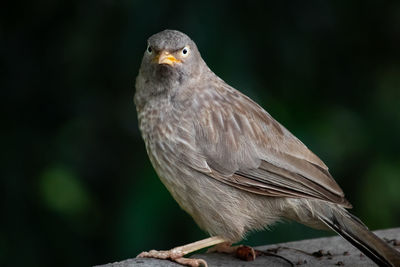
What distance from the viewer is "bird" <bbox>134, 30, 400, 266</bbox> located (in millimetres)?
5164

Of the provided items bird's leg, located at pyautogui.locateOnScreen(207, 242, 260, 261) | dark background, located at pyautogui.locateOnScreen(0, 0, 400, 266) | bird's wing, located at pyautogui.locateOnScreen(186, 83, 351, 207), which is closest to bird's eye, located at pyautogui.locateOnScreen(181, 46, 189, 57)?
bird's wing, located at pyautogui.locateOnScreen(186, 83, 351, 207)

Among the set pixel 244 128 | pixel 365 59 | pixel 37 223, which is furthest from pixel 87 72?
pixel 365 59

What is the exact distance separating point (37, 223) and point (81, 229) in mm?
437

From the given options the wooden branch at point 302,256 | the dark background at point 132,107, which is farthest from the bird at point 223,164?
the dark background at point 132,107

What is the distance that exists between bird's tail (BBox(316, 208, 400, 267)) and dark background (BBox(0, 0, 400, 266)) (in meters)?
0.98

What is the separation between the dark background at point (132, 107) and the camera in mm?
6082

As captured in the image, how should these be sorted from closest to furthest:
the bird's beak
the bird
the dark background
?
the bird < the bird's beak < the dark background

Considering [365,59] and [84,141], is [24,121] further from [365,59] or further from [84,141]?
[365,59]

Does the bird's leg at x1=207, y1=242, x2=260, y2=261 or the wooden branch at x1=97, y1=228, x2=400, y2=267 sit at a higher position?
the bird's leg at x1=207, y1=242, x2=260, y2=261

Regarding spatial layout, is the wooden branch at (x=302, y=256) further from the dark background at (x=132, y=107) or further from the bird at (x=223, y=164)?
the dark background at (x=132, y=107)

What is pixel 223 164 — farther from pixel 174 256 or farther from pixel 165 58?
pixel 165 58

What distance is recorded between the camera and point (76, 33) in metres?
6.65

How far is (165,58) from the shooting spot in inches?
209

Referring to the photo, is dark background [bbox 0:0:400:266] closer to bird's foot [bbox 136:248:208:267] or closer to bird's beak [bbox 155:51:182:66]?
bird's beak [bbox 155:51:182:66]
